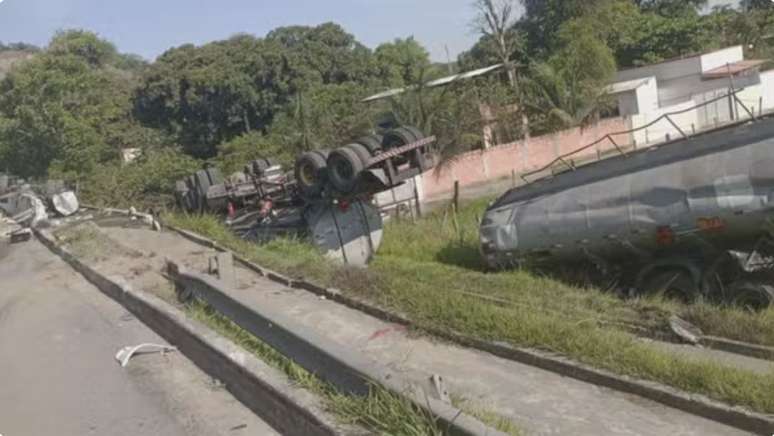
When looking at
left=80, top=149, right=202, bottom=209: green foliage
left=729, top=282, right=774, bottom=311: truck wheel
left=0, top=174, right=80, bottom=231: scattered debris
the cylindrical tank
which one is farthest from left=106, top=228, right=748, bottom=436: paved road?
left=80, top=149, right=202, bottom=209: green foliage

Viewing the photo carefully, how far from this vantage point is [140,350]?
7254 mm

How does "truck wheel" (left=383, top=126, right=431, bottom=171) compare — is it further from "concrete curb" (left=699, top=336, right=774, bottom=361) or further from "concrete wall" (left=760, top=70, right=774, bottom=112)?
"concrete wall" (left=760, top=70, right=774, bottom=112)

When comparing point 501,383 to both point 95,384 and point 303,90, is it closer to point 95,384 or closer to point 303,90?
point 95,384

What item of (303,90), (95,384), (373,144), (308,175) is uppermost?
(303,90)

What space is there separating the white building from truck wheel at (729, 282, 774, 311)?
92.2 ft

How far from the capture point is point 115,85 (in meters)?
47.3

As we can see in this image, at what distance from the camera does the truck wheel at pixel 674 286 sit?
37.5 feet

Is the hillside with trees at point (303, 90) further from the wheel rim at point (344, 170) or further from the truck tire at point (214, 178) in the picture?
the wheel rim at point (344, 170)

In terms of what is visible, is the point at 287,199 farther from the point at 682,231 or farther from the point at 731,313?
the point at 731,313

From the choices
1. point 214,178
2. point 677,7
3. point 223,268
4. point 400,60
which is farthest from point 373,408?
point 677,7

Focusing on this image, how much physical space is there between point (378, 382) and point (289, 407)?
805 millimetres

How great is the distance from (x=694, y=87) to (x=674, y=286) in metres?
33.7

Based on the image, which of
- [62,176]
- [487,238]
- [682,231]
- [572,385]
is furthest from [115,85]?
[572,385]

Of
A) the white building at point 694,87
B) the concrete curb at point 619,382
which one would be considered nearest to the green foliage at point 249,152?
the white building at point 694,87
